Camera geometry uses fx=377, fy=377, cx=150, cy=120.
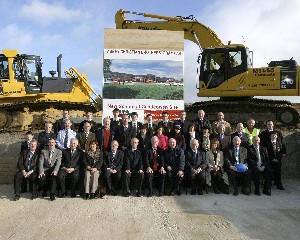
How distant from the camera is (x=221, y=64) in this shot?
1446cm

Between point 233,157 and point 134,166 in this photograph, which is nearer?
point 134,166

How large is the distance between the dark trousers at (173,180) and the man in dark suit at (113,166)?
104cm

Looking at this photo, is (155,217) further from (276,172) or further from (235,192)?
(276,172)

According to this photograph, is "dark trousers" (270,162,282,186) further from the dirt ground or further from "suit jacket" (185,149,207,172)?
"suit jacket" (185,149,207,172)

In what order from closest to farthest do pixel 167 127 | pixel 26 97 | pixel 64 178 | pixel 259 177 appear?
1. pixel 64 178
2. pixel 259 177
3. pixel 167 127
4. pixel 26 97

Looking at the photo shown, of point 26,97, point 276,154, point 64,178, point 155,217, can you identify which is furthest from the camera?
point 26,97

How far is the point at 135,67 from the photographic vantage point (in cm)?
1000

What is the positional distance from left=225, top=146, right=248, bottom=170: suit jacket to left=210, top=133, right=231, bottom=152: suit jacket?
148 mm

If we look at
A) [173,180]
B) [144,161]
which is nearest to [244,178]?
[173,180]

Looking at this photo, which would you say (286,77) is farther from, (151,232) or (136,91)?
(151,232)

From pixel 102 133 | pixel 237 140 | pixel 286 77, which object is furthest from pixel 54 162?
pixel 286 77

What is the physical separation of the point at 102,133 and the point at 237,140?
3085 mm

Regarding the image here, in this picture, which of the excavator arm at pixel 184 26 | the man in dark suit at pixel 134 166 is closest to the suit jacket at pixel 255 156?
the man in dark suit at pixel 134 166

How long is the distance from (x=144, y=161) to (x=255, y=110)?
767cm
